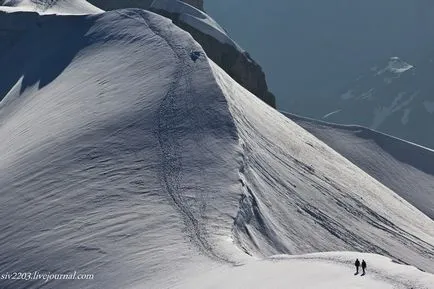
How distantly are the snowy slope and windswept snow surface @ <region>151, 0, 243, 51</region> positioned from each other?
1119cm

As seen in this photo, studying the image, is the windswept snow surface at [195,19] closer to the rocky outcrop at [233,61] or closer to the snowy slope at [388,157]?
the rocky outcrop at [233,61]

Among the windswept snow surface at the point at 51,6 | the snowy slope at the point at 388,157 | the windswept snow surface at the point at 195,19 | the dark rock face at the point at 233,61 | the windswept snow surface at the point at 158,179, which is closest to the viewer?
the windswept snow surface at the point at 158,179

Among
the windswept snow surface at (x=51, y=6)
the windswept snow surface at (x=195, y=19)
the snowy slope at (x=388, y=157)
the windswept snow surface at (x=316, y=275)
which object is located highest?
the windswept snow surface at (x=316, y=275)

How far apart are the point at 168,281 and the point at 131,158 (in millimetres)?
17208

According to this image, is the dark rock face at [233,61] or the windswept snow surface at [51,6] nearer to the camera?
the dark rock face at [233,61]

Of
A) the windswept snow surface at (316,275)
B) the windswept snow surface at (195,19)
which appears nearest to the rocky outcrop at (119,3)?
the windswept snow surface at (195,19)

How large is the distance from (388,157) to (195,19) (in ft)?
78.5

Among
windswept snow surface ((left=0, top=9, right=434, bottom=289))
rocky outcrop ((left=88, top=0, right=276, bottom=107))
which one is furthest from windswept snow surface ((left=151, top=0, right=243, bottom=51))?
windswept snow surface ((left=0, top=9, right=434, bottom=289))

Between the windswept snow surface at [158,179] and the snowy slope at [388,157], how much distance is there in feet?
42.5

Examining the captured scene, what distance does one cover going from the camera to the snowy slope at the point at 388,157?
9056 cm

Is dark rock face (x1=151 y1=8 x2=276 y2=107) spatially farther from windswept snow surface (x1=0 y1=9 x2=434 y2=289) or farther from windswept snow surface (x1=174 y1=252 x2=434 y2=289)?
windswept snow surface (x1=174 y1=252 x2=434 y2=289)

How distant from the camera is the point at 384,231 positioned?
5856 cm

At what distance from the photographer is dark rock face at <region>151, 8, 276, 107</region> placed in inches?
3821

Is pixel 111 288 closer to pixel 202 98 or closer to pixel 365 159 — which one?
pixel 202 98
